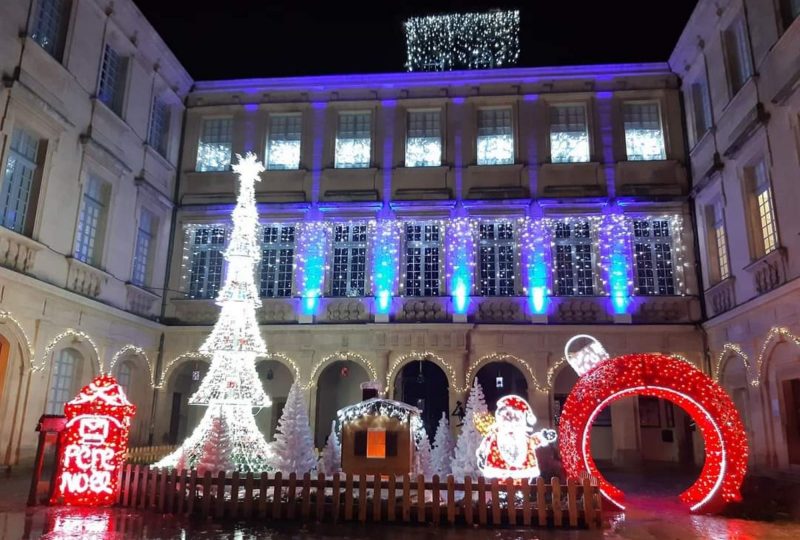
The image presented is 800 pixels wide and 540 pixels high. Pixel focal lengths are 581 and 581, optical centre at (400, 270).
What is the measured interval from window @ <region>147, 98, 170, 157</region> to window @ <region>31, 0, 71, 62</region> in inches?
169

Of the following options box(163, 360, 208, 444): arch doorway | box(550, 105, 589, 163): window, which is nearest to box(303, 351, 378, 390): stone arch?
box(163, 360, 208, 444): arch doorway

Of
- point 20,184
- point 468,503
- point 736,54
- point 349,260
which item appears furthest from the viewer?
point 349,260

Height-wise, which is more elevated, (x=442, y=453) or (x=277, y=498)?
(x=442, y=453)

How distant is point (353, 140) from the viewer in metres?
19.7

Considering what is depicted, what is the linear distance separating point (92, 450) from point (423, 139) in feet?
45.4

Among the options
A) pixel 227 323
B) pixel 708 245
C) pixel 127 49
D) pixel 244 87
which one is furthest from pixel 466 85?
pixel 227 323

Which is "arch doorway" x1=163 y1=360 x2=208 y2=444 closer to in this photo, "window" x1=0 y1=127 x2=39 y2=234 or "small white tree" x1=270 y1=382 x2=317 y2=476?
"window" x1=0 y1=127 x2=39 y2=234

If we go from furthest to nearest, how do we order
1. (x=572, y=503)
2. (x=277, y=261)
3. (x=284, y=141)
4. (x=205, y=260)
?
(x=284, y=141), (x=205, y=260), (x=277, y=261), (x=572, y=503)

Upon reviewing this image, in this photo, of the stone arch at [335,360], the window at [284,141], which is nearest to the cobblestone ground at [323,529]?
the stone arch at [335,360]

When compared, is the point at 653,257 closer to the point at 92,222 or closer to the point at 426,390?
the point at 426,390

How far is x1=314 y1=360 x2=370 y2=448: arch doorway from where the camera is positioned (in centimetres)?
2073

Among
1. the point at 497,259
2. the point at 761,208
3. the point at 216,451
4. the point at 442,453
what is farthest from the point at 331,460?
the point at 761,208

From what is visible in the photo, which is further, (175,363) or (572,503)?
(175,363)

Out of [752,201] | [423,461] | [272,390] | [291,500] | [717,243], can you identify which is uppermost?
[752,201]
